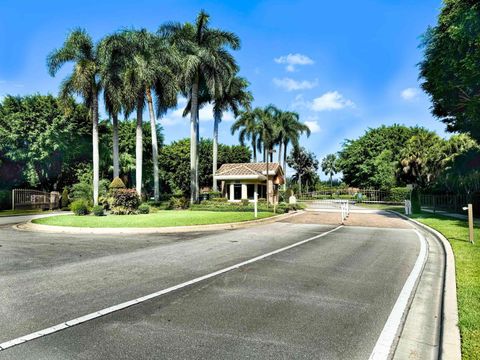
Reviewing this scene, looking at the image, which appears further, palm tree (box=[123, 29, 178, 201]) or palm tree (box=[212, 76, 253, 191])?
palm tree (box=[212, 76, 253, 191])

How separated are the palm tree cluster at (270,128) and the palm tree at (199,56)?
1739 centimetres

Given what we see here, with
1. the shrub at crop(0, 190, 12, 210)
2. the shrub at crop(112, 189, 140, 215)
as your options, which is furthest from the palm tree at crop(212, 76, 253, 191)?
the shrub at crop(0, 190, 12, 210)

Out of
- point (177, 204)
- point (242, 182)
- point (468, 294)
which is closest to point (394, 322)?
point (468, 294)

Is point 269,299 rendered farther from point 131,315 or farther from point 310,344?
point 131,315

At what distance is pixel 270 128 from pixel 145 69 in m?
26.1

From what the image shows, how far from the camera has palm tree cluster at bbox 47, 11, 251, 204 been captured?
88.0 feet

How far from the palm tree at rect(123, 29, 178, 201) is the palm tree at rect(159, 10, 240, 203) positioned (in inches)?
71.4

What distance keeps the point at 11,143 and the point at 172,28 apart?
20936mm

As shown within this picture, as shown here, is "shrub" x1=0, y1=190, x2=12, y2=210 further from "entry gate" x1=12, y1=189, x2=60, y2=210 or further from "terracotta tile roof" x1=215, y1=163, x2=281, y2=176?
"terracotta tile roof" x1=215, y1=163, x2=281, y2=176

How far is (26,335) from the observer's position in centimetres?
372

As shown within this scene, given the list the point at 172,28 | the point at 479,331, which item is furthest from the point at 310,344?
the point at 172,28

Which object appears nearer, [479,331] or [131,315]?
[479,331]

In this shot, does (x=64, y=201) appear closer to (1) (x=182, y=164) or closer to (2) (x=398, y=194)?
(1) (x=182, y=164)

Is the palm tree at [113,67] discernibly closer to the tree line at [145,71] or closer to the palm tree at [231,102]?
the tree line at [145,71]
